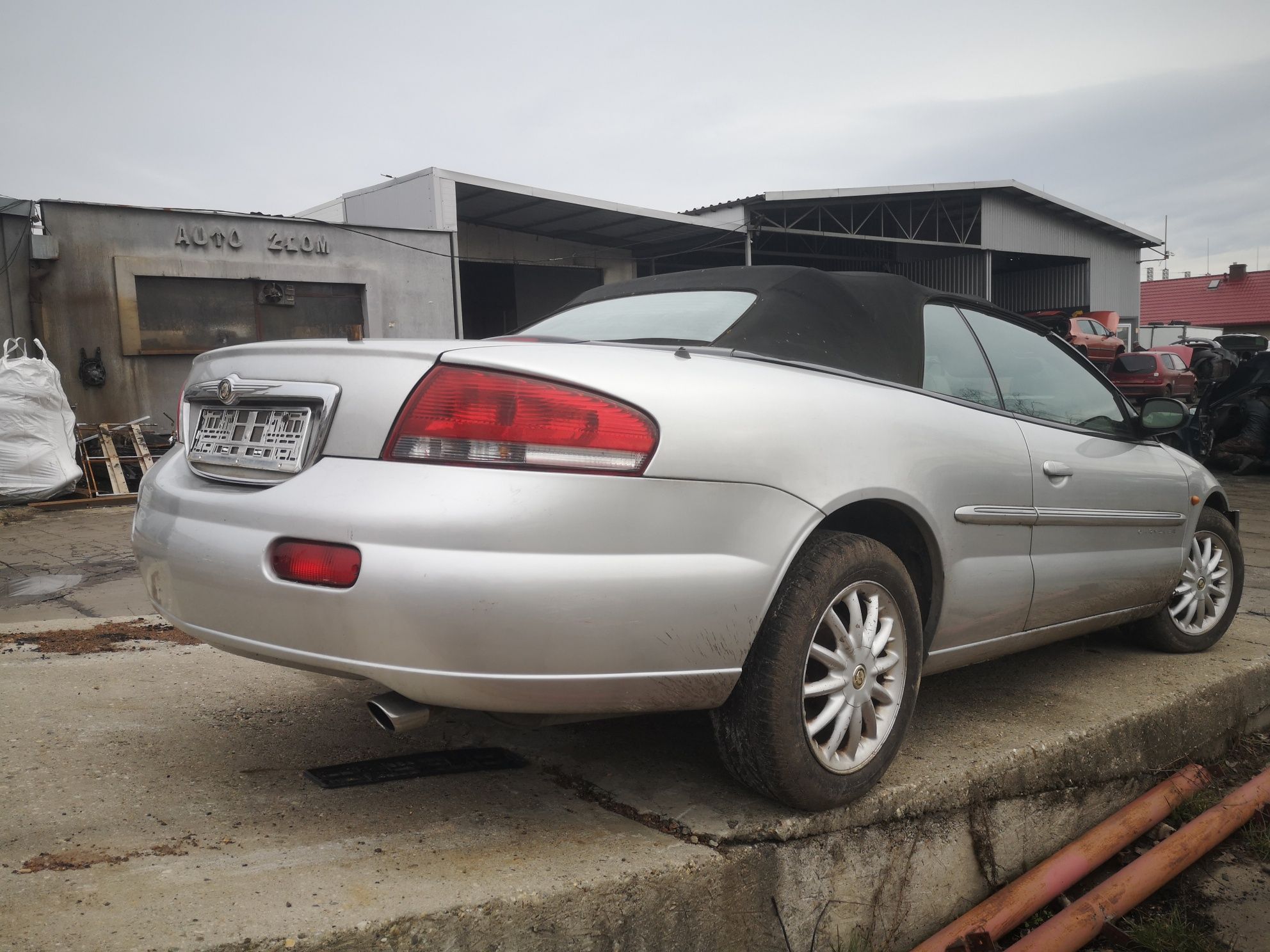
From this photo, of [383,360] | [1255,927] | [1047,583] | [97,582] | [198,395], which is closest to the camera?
[383,360]

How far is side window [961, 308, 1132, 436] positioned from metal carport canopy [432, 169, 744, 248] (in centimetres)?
1403

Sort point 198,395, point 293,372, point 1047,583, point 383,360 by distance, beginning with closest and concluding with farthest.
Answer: point 383,360, point 293,372, point 198,395, point 1047,583

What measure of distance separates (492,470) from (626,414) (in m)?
0.29

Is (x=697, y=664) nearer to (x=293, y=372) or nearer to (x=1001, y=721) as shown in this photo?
(x=293, y=372)

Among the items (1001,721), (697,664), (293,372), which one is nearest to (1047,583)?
(1001,721)

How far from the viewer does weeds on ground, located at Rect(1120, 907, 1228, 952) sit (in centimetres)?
255

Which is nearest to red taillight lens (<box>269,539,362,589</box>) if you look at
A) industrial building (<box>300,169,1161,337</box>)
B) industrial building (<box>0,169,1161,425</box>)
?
industrial building (<box>0,169,1161,425</box>)

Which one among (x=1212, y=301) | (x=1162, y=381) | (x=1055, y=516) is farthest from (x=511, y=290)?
(x=1212, y=301)

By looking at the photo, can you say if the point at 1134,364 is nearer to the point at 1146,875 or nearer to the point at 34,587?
the point at 1146,875

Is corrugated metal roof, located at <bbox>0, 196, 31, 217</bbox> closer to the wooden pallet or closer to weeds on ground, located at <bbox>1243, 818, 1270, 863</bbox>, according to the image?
the wooden pallet

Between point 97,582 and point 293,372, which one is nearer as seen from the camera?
point 293,372

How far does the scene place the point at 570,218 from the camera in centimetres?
1961

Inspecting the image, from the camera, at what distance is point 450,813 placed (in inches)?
90.4

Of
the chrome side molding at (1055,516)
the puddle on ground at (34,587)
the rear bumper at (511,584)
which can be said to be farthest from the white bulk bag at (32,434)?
the chrome side molding at (1055,516)
